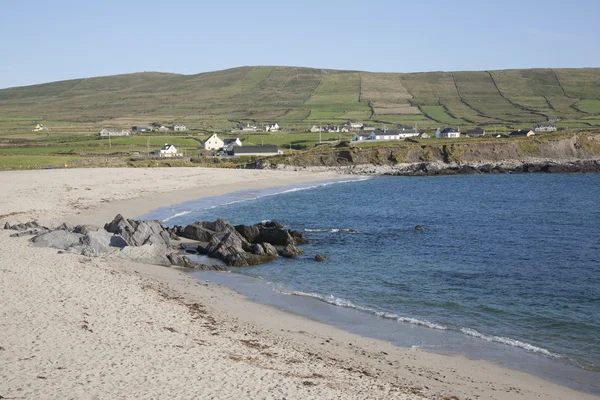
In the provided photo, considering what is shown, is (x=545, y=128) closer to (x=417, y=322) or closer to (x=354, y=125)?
(x=354, y=125)

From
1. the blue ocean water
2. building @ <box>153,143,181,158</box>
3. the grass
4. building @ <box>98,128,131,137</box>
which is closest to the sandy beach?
the blue ocean water

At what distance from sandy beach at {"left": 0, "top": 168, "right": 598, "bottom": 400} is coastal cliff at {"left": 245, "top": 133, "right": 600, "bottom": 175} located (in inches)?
2500

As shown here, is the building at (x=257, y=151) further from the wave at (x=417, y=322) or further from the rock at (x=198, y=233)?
the wave at (x=417, y=322)

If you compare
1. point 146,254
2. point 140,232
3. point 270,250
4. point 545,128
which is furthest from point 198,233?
point 545,128

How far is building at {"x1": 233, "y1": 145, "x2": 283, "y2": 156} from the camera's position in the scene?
93125mm

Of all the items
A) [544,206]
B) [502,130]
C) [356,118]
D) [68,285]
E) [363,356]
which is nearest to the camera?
[363,356]

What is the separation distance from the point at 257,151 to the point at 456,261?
67362 mm

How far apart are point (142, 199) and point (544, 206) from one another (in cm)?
3400

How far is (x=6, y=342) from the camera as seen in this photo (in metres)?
14.0

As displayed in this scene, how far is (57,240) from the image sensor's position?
2711 cm

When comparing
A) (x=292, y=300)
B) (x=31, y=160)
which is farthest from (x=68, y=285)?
(x=31, y=160)

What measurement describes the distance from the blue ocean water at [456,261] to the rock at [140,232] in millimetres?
5396

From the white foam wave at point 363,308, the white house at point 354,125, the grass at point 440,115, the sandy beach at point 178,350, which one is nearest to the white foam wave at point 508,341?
the white foam wave at point 363,308

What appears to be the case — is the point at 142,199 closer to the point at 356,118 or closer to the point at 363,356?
the point at 363,356
